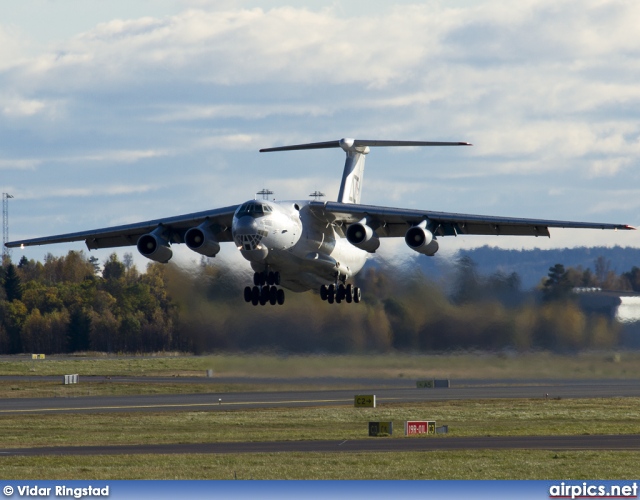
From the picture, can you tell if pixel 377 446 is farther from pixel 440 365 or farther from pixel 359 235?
pixel 440 365

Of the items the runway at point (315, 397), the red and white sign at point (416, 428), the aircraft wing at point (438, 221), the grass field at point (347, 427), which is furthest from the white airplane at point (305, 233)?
the red and white sign at point (416, 428)

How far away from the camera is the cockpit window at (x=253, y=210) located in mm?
31031

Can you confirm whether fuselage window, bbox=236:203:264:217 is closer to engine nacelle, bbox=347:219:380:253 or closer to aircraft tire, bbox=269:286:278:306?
engine nacelle, bbox=347:219:380:253

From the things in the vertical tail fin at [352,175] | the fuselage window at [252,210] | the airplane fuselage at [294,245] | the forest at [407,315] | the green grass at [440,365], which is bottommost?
the green grass at [440,365]

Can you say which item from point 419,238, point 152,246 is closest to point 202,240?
point 152,246

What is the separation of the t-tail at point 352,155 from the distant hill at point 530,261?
3587 millimetres

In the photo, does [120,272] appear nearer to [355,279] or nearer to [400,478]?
[355,279]

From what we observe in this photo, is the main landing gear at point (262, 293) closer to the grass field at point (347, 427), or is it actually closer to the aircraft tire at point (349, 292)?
the aircraft tire at point (349, 292)

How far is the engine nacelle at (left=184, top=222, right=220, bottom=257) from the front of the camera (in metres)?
33.8

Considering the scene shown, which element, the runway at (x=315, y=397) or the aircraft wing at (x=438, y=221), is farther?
the runway at (x=315, y=397)

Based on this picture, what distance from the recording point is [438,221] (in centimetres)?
3391

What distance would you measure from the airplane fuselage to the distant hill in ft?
8.08

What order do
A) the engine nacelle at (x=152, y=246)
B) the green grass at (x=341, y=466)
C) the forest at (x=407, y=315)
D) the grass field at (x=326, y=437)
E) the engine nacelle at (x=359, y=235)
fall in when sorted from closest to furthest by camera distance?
the green grass at (x=341, y=466)
the grass field at (x=326, y=437)
the engine nacelle at (x=359, y=235)
the engine nacelle at (x=152, y=246)
the forest at (x=407, y=315)

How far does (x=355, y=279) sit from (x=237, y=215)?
7153 millimetres
